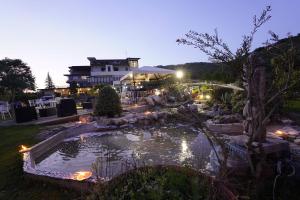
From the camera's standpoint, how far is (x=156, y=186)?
2.42 m

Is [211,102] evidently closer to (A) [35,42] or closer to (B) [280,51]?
(B) [280,51]

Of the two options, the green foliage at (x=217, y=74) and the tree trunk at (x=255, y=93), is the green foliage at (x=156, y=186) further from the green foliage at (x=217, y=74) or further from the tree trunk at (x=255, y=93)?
the green foliage at (x=217, y=74)

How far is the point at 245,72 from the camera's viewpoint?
3.36 m

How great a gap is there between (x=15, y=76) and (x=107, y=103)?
40160 millimetres

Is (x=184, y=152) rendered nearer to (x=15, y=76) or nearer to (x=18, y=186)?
(x=18, y=186)

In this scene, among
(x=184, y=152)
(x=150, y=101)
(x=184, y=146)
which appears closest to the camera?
(x=184, y=152)

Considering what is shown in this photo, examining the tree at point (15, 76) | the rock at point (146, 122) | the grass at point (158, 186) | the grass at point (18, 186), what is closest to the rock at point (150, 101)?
the rock at point (146, 122)

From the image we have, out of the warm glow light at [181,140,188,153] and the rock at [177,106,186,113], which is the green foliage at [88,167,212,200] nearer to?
the rock at [177,106,186,113]

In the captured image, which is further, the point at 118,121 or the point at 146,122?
the point at 146,122

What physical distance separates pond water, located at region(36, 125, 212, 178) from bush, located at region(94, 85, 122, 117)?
7.22 feet

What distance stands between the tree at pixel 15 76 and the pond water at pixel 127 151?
36.6 m

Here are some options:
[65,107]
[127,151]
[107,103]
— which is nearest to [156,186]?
[127,151]

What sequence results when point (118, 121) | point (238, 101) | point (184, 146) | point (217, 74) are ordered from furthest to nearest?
1. point (217, 74)
2. point (118, 121)
3. point (238, 101)
4. point (184, 146)

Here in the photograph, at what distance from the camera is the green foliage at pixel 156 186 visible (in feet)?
7.68
